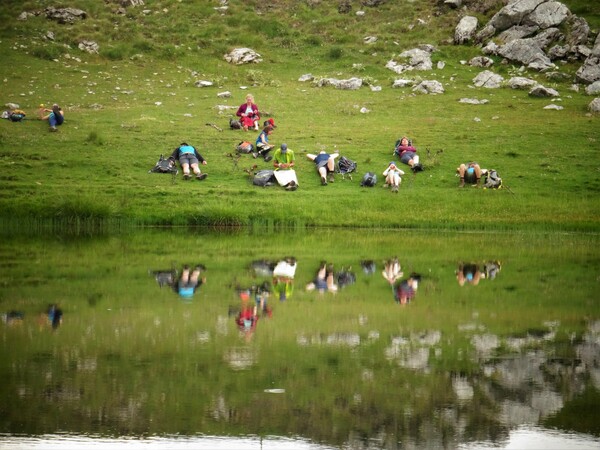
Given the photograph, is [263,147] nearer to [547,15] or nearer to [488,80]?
[488,80]

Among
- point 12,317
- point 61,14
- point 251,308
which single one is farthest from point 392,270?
point 61,14

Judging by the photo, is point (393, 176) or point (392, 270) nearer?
point (392, 270)

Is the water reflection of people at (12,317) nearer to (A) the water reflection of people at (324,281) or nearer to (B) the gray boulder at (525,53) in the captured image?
(A) the water reflection of people at (324,281)

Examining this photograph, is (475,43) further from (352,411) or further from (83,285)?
(352,411)

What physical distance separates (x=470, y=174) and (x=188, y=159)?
1253 cm

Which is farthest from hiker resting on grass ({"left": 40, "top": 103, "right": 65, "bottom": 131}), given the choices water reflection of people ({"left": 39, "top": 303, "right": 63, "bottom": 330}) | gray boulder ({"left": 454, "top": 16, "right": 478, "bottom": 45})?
gray boulder ({"left": 454, "top": 16, "right": 478, "bottom": 45})

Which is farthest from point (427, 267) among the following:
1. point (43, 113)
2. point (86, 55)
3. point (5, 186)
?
point (86, 55)

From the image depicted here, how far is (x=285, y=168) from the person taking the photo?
45.0 metres

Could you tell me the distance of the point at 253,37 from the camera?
72.9 m

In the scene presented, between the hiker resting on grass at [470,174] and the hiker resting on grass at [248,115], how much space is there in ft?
38.7

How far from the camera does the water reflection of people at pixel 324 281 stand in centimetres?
2159

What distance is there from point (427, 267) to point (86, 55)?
45.4 meters

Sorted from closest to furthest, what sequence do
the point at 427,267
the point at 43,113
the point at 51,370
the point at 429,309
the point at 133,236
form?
the point at 51,370, the point at 429,309, the point at 427,267, the point at 133,236, the point at 43,113

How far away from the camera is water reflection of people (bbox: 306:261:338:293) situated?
21586mm
